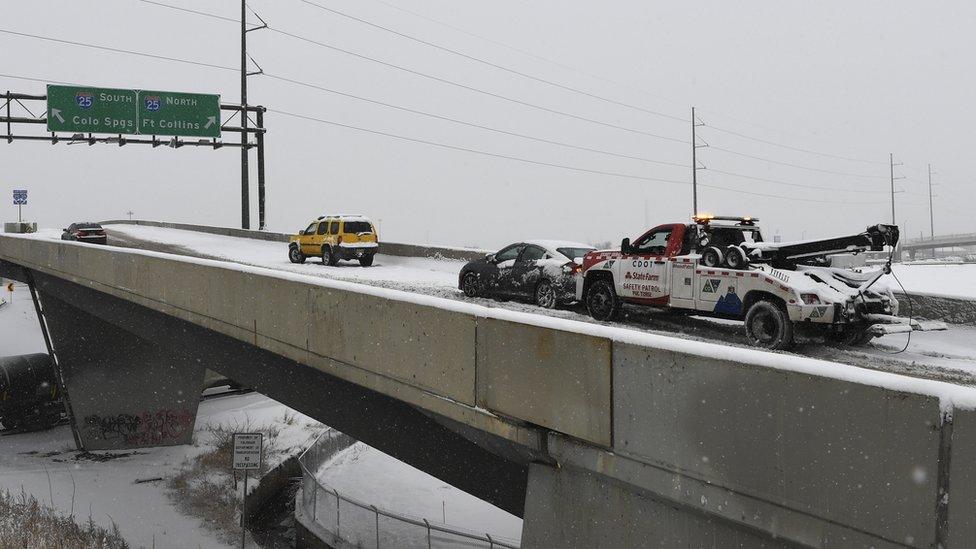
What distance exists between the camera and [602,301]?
43.1ft

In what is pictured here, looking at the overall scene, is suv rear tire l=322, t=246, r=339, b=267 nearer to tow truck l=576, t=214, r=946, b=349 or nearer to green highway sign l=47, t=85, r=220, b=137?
tow truck l=576, t=214, r=946, b=349

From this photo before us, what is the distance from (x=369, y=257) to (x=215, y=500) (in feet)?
29.5

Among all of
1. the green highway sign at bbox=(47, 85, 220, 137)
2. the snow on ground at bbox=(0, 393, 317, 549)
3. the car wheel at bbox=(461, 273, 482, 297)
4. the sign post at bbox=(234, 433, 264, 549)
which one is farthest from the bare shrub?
the green highway sign at bbox=(47, 85, 220, 137)

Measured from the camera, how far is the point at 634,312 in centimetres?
1359

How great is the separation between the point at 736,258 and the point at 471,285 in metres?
7.25

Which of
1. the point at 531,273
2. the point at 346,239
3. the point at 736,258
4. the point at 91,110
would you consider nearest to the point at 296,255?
the point at 346,239

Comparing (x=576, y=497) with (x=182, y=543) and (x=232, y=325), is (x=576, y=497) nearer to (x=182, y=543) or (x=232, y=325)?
(x=232, y=325)

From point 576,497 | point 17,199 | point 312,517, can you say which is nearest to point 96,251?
point 312,517

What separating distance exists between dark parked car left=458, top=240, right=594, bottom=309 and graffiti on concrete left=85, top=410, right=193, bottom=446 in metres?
17.9

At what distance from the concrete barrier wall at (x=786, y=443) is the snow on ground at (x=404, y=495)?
15735 mm

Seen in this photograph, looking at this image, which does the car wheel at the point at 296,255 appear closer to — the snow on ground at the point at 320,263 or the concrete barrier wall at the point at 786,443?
the snow on ground at the point at 320,263

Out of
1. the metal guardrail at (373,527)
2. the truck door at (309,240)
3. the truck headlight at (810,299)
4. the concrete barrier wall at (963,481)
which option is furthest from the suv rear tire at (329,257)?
the concrete barrier wall at (963,481)

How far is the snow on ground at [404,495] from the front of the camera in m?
20.8

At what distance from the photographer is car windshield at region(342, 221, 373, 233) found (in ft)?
85.9
